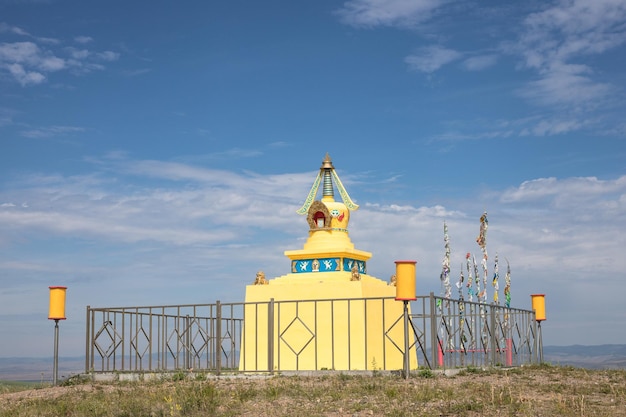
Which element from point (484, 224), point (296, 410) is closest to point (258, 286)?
point (296, 410)

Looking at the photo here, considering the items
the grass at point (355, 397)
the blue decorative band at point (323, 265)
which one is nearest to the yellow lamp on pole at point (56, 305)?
the grass at point (355, 397)

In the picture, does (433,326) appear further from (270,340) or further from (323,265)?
(323,265)

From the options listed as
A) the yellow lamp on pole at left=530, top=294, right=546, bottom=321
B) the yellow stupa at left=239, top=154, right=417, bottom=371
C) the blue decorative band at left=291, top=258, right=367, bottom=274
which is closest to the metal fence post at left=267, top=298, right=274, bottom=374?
the yellow stupa at left=239, top=154, right=417, bottom=371

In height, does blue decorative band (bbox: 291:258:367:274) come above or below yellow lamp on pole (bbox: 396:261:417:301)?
above

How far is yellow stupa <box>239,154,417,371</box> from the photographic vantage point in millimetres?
22469

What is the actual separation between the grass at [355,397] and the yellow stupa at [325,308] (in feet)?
15.3

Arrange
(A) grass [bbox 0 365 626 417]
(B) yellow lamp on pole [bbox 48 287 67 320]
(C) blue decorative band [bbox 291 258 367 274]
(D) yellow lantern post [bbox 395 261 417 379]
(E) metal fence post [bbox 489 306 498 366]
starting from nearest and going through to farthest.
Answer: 1. (A) grass [bbox 0 365 626 417]
2. (D) yellow lantern post [bbox 395 261 417 379]
3. (E) metal fence post [bbox 489 306 498 366]
4. (B) yellow lamp on pole [bbox 48 287 67 320]
5. (C) blue decorative band [bbox 291 258 367 274]

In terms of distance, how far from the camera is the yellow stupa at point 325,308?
73.7 ft

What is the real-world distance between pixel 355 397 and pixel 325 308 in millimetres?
8936

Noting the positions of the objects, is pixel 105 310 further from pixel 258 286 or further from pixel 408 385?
pixel 408 385

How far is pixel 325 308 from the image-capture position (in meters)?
23.0

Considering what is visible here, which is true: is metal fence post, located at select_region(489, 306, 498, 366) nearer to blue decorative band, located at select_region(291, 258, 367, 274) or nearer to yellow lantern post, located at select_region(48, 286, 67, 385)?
blue decorative band, located at select_region(291, 258, 367, 274)

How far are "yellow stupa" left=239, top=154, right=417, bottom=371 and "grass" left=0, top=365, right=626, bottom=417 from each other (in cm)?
466

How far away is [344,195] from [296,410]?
13.7 meters
